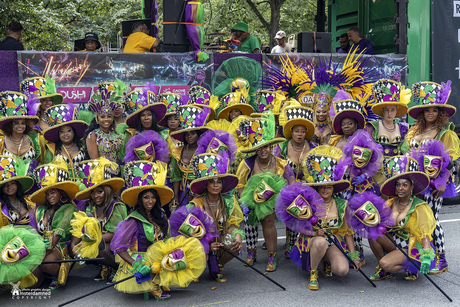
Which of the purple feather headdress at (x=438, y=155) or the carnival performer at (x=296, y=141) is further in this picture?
the carnival performer at (x=296, y=141)

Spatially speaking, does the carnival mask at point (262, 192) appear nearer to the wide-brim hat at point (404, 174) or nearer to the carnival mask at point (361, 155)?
the carnival mask at point (361, 155)

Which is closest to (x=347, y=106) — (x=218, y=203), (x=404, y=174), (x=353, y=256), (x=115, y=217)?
(x=404, y=174)

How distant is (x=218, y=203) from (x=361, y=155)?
1696 millimetres

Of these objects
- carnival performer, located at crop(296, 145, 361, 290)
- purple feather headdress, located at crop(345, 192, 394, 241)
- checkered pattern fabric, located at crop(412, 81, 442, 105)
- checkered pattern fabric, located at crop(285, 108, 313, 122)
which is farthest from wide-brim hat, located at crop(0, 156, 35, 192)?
checkered pattern fabric, located at crop(412, 81, 442, 105)

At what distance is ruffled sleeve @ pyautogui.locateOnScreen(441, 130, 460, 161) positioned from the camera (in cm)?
593

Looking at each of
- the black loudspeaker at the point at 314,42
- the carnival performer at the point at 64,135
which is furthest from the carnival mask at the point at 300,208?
the black loudspeaker at the point at 314,42

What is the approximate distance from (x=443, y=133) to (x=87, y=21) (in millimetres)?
17405

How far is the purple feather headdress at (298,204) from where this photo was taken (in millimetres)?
5066

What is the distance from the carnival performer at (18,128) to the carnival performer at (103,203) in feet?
3.80

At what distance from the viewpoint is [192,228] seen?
492 cm

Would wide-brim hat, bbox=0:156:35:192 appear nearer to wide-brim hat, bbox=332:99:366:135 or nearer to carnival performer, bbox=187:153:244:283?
carnival performer, bbox=187:153:244:283

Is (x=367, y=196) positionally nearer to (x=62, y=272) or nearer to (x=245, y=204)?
(x=245, y=204)

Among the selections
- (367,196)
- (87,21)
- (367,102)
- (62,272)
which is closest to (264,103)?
(367,102)

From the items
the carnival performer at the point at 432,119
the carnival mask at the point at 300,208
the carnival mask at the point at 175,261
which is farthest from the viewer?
the carnival performer at the point at 432,119
